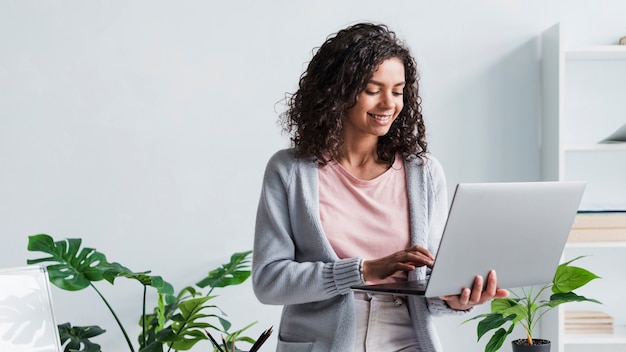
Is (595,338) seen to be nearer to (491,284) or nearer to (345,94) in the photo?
(491,284)

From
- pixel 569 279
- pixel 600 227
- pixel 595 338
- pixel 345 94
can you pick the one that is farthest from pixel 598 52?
pixel 345 94

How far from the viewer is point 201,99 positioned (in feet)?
9.75

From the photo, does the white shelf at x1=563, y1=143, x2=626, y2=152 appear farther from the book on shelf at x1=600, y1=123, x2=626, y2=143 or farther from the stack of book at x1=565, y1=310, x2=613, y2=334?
the stack of book at x1=565, y1=310, x2=613, y2=334

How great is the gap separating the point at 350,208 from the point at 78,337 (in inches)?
53.3

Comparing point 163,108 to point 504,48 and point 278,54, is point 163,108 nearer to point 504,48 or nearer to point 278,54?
point 278,54

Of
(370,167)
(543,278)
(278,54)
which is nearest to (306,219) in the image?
(370,167)

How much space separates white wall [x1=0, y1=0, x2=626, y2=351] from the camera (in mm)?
2955

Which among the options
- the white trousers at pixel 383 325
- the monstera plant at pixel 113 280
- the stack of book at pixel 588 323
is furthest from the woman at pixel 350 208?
the stack of book at pixel 588 323

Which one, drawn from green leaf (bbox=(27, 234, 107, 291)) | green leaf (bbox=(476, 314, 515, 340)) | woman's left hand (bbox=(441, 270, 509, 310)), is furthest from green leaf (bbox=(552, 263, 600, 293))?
green leaf (bbox=(27, 234, 107, 291))

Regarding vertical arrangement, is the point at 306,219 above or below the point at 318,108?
below

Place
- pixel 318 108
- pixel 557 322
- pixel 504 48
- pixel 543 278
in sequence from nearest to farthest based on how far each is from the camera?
1. pixel 543 278
2. pixel 318 108
3. pixel 557 322
4. pixel 504 48

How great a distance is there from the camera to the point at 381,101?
5.20 feet

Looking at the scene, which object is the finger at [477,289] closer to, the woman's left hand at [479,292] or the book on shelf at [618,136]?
the woman's left hand at [479,292]

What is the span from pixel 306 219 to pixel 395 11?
156cm
